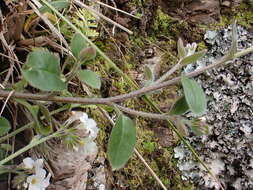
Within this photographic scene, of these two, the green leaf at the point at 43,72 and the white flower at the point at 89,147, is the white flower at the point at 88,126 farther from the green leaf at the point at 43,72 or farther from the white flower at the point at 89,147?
the green leaf at the point at 43,72

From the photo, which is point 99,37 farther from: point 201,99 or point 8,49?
point 201,99

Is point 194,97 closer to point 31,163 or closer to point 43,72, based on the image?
point 43,72

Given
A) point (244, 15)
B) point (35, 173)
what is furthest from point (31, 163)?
point (244, 15)

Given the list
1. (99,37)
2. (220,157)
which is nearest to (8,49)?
(99,37)

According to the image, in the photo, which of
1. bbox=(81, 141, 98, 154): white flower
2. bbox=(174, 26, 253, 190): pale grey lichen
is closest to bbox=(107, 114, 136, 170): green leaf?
bbox=(81, 141, 98, 154): white flower

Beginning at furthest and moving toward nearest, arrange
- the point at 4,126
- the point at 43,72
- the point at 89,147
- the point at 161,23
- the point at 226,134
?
1. the point at 161,23
2. the point at 226,134
3. the point at 89,147
4. the point at 4,126
5. the point at 43,72

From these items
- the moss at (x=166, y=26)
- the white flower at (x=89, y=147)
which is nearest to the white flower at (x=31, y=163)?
the white flower at (x=89, y=147)

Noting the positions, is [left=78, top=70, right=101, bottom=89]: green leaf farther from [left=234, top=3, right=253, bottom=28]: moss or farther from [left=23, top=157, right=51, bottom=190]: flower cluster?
[left=234, top=3, right=253, bottom=28]: moss
